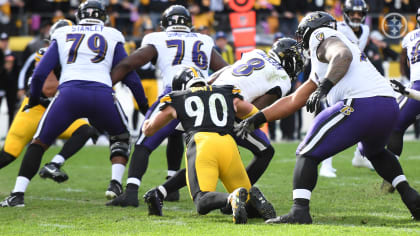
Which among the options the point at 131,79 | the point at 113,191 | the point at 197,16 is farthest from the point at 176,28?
the point at 197,16

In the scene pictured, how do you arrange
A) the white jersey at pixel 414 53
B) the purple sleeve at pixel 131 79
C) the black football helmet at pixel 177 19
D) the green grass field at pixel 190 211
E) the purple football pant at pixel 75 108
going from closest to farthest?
the green grass field at pixel 190 211 < the purple football pant at pixel 75 108 < the purple sleeve at pixel 131 79 < the black football helmet at pixel 177 19 < the white jersey at pixel 414 53

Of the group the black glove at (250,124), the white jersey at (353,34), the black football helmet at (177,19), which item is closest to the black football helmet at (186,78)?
the black glove at (250,124)

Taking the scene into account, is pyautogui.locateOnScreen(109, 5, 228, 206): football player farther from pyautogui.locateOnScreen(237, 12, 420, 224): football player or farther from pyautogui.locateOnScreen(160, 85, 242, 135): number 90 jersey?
pyautogui.locateOnScreen(237, 12, 420, 224): football player

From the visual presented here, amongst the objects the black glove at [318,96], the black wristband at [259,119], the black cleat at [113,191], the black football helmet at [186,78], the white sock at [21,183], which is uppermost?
the black glove at [318,96]

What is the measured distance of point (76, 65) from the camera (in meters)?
6.64

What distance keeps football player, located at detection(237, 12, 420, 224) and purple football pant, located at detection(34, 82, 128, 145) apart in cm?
185

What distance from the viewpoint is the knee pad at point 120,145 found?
Result: 6891 mm

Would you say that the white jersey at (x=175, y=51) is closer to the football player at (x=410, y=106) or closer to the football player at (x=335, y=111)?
the football player at (x=335, y=111)

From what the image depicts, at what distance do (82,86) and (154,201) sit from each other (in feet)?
4.75

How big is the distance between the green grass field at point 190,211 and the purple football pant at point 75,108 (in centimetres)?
67

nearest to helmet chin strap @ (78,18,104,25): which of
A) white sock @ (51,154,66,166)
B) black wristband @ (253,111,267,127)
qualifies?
white sock @ (51,154,66,166)

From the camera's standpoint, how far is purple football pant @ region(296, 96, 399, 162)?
16.2 ft

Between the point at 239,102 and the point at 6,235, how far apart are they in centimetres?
186

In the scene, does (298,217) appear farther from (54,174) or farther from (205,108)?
(54,174)
